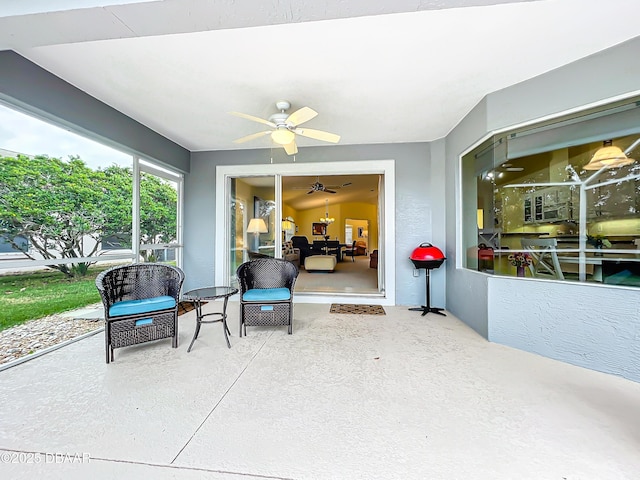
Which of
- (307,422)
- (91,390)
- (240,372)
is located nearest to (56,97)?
(91,390)

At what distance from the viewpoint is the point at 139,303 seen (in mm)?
2615

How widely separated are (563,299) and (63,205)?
5039 millimetres

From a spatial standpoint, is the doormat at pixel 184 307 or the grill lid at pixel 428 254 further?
the doormat at pixel 184 307

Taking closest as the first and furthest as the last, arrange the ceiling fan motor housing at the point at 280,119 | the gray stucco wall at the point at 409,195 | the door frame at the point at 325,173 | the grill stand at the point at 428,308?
the ceiling fan motor housing at the point at 280,119, the grill stand at the point at 428,308, the gray stucco wall at the point at 409,195, the door frame at the point at 325,173

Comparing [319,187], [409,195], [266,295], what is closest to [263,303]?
[266,295]

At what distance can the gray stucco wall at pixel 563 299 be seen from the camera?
2.17 m

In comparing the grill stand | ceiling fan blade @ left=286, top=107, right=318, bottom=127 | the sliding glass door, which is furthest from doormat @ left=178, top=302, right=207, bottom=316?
the grill stand

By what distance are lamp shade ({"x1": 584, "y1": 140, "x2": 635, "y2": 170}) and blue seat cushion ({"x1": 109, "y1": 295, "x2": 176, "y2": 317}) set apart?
422cm

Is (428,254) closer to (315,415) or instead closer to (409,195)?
(409,195)

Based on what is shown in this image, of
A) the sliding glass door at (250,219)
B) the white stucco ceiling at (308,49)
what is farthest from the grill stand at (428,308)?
the sliding glass door at (250,219)

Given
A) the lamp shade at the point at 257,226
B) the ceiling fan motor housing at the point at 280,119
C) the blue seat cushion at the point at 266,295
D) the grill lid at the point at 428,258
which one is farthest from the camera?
the lamp shade at the point at 257,226

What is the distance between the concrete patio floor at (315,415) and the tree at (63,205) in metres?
1.09

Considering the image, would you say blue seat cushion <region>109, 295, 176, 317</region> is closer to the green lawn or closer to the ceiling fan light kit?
the green lawn

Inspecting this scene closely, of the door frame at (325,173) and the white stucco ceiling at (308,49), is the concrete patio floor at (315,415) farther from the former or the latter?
the white stucco ceiling at (308,49)
